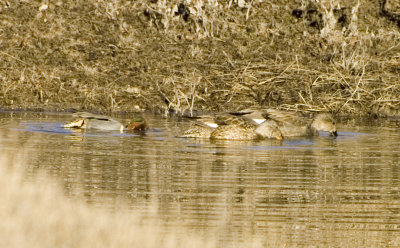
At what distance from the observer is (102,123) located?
17.3m

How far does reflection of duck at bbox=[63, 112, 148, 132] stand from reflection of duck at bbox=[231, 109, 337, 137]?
1.84 metres

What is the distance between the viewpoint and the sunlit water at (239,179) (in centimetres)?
894

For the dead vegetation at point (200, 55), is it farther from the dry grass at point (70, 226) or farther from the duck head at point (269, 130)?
the dry grass at point (70, 226)

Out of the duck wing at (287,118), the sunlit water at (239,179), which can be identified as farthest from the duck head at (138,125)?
the duck wing at (287,118)

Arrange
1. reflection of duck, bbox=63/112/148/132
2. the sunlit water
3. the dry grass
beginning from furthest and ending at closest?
reflection of duck, bbox=63/112/148/132 → the sunlit water → the dry grass

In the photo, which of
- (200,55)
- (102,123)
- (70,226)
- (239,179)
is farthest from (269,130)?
(70,226)

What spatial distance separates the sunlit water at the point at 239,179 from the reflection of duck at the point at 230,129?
0.41 meters

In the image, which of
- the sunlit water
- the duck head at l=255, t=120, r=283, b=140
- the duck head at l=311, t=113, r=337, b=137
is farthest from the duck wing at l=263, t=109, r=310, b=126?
the duck head at l=255, t=120, r=283, b=140

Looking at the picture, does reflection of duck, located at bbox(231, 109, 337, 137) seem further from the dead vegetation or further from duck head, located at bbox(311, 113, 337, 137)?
the dead vegetation

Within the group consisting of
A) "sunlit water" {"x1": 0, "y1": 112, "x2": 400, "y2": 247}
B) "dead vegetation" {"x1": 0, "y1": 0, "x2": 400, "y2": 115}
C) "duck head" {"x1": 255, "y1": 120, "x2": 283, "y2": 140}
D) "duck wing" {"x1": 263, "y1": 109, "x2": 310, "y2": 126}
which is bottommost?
"sunlit water" {"x1": 0, "y1": 112, "x2": 400, "y2": 247}

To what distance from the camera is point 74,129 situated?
56.7ft

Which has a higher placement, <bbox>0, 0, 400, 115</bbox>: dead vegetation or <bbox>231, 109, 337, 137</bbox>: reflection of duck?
<bbox>0, 0, 400, 115</bbox>: dead vegetation

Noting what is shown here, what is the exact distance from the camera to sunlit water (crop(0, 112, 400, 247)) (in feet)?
29.3

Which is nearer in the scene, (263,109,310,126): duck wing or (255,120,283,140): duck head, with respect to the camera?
(255,120,283,140): duck head
